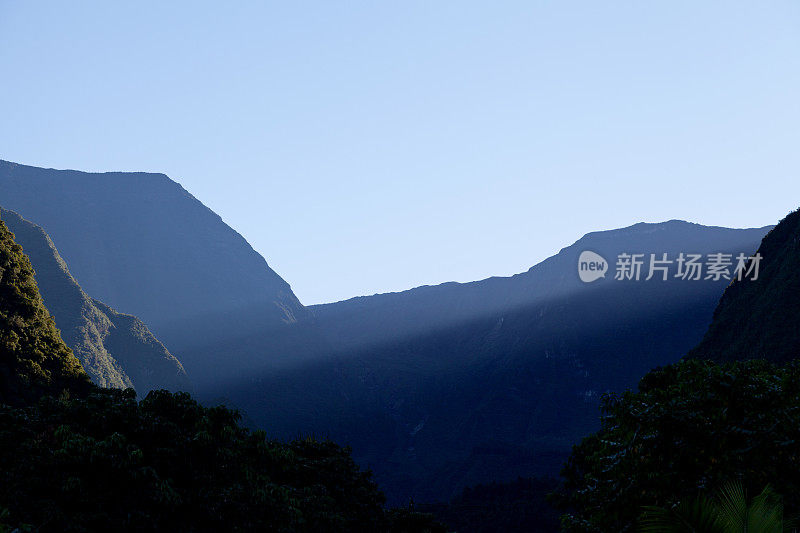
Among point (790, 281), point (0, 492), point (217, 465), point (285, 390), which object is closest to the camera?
point (0, 492)

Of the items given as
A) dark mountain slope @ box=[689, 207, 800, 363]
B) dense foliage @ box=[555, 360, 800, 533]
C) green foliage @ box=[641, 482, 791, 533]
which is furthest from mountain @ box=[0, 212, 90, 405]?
dark mountain slope @ box=[689, 207, 800, 363]

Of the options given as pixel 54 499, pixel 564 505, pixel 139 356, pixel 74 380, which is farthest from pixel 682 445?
pixel 139 356

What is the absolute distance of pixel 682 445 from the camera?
17.7 m

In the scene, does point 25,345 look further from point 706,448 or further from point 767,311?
point 767,311

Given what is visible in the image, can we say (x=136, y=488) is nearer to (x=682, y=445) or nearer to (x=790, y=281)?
(x=682, y=445)

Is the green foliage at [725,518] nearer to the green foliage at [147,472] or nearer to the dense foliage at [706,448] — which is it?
the dense foliage at [706,448]

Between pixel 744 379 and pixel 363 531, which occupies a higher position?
pixel 744 379

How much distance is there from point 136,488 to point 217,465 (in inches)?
162

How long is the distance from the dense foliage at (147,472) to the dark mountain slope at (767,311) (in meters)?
49.1

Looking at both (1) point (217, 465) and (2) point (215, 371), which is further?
(2) point (215, 371)

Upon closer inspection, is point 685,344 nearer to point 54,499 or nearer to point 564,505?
point 564,505

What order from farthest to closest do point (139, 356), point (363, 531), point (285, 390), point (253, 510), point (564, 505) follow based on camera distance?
point (285, 390)
point (139, 356)
point (363, 531)
point (564, 505)
point (253, 510)

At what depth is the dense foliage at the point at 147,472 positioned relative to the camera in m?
18.0

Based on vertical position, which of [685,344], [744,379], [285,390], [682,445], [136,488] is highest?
[744,379]
